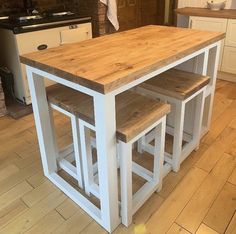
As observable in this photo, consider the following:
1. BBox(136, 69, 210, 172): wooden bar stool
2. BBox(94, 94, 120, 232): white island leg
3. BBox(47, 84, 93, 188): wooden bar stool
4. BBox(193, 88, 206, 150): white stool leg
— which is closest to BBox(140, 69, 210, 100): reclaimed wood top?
BBox(136, 69, 210, 172): wooden bar stool

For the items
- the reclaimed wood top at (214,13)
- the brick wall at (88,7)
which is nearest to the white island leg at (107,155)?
the brick wall at (88,7)

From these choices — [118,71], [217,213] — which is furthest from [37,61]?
[217,213]

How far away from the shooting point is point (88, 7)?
10.6 feet

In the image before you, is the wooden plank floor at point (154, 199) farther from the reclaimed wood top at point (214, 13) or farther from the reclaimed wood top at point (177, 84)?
the reclaimed wood top at point (214, 13)

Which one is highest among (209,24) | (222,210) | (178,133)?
(209,24)

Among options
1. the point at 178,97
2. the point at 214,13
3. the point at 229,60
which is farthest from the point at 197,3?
the point at 178,97

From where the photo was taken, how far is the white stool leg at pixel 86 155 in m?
1.38

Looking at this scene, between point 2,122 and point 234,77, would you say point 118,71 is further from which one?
point 234,77

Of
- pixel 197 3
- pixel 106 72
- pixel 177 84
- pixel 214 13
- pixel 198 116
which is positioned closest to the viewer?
pixel 106 72

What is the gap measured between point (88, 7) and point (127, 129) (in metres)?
2.51

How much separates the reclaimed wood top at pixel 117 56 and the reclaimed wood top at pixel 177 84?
23 centimetres

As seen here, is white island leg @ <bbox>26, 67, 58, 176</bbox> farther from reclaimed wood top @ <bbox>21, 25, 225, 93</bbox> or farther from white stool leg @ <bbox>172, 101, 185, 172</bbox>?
white stool leg @ <bbox>172, 101, 185, 172</bbox>

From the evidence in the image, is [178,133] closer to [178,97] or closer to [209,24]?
[178,97]

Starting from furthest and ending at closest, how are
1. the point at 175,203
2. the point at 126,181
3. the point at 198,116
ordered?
the point at 198,116 → the point at 175,203 → the point at 126,181
